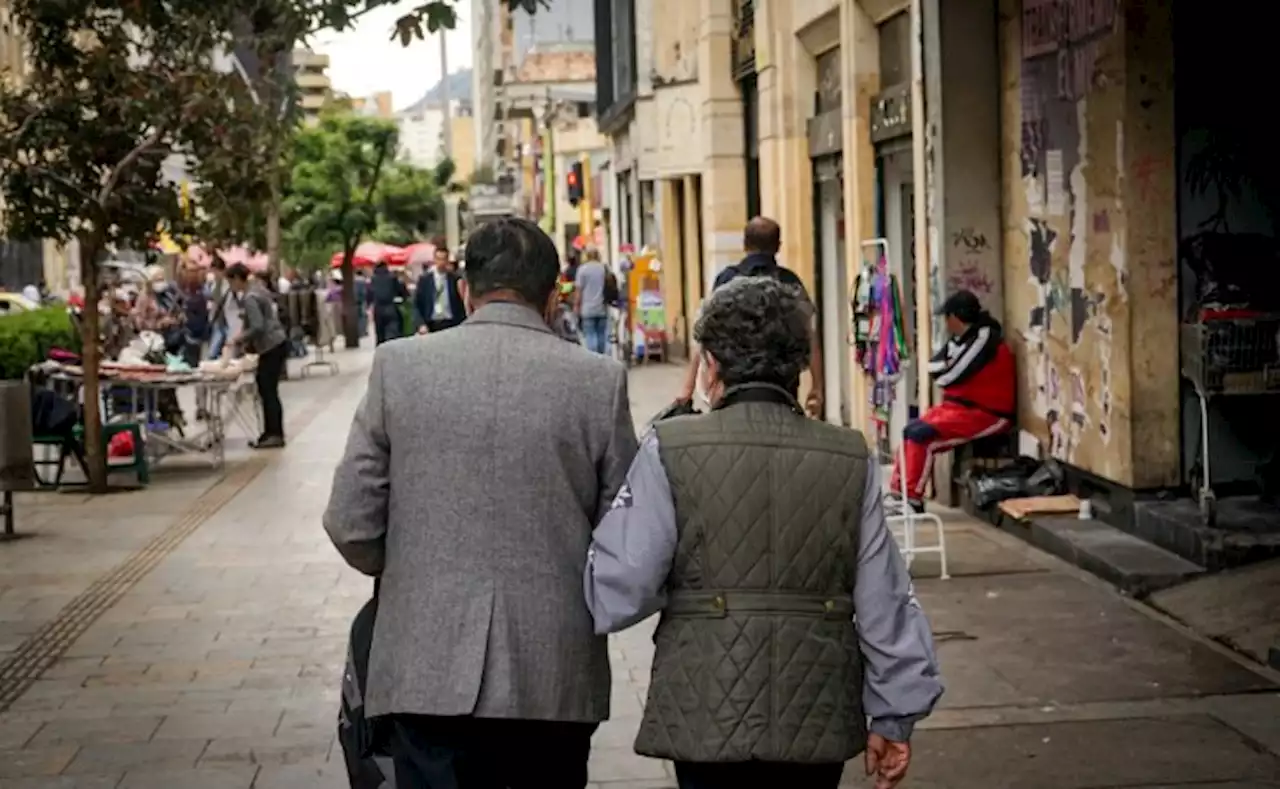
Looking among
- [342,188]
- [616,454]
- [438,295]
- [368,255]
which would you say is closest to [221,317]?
[438,295]

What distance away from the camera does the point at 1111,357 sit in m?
10.7

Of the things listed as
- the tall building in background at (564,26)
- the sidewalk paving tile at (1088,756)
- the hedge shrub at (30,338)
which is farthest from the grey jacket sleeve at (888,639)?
the tall building in background at (564,26)

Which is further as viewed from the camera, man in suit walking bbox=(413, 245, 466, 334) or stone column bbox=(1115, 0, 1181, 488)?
man in suit walking bbox=(413, 245, 466, 334)

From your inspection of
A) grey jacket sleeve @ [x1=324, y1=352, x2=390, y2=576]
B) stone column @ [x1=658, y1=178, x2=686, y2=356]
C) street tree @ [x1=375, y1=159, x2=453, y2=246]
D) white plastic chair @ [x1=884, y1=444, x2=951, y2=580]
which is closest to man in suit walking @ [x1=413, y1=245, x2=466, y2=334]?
stone column @ [x1=658, y1=178, x2=686, y2=356]

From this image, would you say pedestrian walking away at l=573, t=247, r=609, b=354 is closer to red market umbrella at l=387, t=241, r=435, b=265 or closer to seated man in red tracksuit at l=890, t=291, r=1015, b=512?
seated man in red tracksuit at l=890, t=291, r=1015, b=512

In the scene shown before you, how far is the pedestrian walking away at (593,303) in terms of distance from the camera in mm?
27328

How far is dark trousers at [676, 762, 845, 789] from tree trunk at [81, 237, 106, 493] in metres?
12.5

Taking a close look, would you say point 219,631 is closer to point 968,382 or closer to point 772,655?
point 968,382

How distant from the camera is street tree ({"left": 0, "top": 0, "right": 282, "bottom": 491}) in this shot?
49.6 ft

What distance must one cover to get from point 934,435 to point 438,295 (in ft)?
52.6

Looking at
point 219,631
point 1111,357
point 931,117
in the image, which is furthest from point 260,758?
point 931,117

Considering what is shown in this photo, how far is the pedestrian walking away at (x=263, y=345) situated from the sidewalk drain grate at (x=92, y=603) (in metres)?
2.75

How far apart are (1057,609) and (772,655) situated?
5.94 metres

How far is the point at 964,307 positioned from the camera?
12.0 metres
